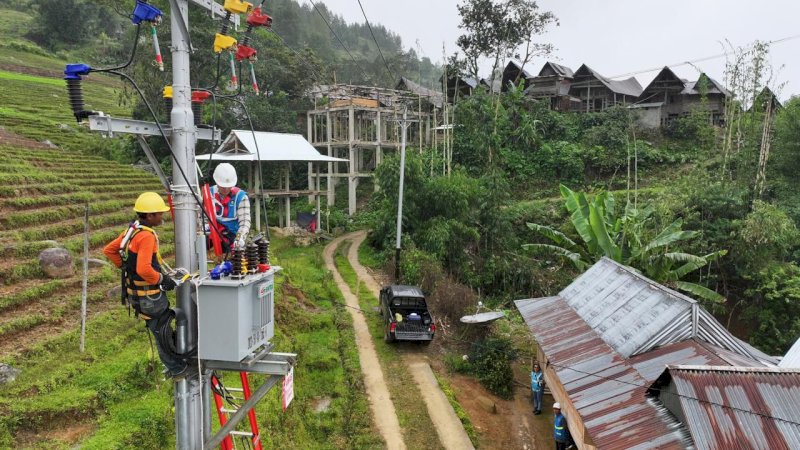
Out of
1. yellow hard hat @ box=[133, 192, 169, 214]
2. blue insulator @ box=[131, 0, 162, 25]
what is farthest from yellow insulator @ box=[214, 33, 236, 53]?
yellow hard hat @ box=[133, 192, 169, 214]

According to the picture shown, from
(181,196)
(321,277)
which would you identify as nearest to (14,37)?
(321,277)

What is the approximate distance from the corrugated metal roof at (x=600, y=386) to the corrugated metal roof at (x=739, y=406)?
1.63ft

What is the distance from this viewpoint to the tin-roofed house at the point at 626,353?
25.1ft

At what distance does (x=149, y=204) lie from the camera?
15.1 ft

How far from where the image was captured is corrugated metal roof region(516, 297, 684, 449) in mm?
7367

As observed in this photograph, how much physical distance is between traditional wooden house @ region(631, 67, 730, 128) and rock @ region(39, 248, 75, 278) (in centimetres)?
3724

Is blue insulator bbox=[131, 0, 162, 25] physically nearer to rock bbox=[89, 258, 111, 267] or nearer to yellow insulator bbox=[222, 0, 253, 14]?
yellow insulator bbox=[222, 0, 253, 14]

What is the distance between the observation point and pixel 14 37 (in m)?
53.9

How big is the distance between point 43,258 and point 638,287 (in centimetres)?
1503

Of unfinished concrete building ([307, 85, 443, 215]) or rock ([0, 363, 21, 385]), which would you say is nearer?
rock ([0, 363, 21, 385])

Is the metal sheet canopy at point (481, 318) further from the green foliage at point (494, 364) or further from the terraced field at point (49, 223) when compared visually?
the terraced field at point (49, 223)

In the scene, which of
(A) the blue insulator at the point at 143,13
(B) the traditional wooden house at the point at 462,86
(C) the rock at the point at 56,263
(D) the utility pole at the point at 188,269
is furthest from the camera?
(B) the traditional wooden house at the point at 462,86

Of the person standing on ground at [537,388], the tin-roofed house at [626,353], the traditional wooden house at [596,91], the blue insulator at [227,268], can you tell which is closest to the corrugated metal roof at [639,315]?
the tin-roofed house at [626,353]

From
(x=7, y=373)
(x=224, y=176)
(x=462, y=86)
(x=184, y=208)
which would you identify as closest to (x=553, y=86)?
(x=462, y=86)
